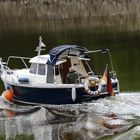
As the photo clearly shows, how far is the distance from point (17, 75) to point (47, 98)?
3.83 m

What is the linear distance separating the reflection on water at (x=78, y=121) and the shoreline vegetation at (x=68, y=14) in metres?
53.2

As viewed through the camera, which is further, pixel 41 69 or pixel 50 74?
pixel 41 69

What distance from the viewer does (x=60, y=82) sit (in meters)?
37.2

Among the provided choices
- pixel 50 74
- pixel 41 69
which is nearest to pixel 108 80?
pixel 50 74

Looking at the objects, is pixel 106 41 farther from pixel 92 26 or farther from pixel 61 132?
pixel 61 132

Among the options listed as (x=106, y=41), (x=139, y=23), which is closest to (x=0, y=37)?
(x=106, y=41)

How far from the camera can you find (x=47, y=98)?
3653 centimetres

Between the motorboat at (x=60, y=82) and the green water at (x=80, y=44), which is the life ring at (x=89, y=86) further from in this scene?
the green water at (x=80, y=44)

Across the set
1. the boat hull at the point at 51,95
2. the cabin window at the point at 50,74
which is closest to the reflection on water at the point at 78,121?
the boat hull at the point at 51,95

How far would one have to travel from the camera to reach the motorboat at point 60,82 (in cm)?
3569

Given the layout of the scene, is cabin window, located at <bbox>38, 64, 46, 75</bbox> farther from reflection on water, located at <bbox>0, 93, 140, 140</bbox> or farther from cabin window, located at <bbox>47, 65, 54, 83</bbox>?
reflection on water, located at <bbox>0, 93, 140, 140</bbox>

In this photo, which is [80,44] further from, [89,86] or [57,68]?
[89,86]

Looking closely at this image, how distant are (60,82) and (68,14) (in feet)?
264

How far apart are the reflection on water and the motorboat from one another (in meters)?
0.58
